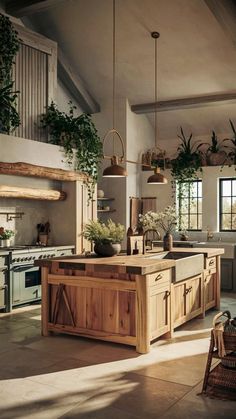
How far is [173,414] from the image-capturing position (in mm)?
3158

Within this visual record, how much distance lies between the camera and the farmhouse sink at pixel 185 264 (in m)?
5.26

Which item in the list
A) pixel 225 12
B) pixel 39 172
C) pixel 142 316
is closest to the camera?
pixel 142 316

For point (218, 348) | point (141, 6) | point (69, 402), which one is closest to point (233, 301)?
→ point (218, 348)

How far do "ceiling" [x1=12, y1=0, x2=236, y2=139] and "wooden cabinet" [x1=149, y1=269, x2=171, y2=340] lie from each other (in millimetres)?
4877

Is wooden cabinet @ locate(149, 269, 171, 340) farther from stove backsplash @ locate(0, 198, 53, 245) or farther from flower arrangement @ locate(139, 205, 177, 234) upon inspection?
stove backsplash @ locate(0, 198, 53, 245)

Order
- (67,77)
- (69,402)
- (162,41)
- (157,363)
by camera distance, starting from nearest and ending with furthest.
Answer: (69,402) → (157,363) → (162,41) → (67,77)

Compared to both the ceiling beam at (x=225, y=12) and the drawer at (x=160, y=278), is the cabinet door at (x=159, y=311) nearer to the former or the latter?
the drawer at (x=160, y=278)

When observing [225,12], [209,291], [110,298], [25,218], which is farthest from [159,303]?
[225,12]

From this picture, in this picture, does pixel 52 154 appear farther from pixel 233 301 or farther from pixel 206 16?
pixel 233 301

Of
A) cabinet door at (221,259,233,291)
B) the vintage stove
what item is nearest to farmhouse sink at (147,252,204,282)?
the vintage stove

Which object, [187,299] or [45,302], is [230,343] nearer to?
[187,299]

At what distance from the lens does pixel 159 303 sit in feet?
16.1

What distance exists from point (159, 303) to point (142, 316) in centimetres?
41

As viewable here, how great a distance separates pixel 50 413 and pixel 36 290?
411 cm
